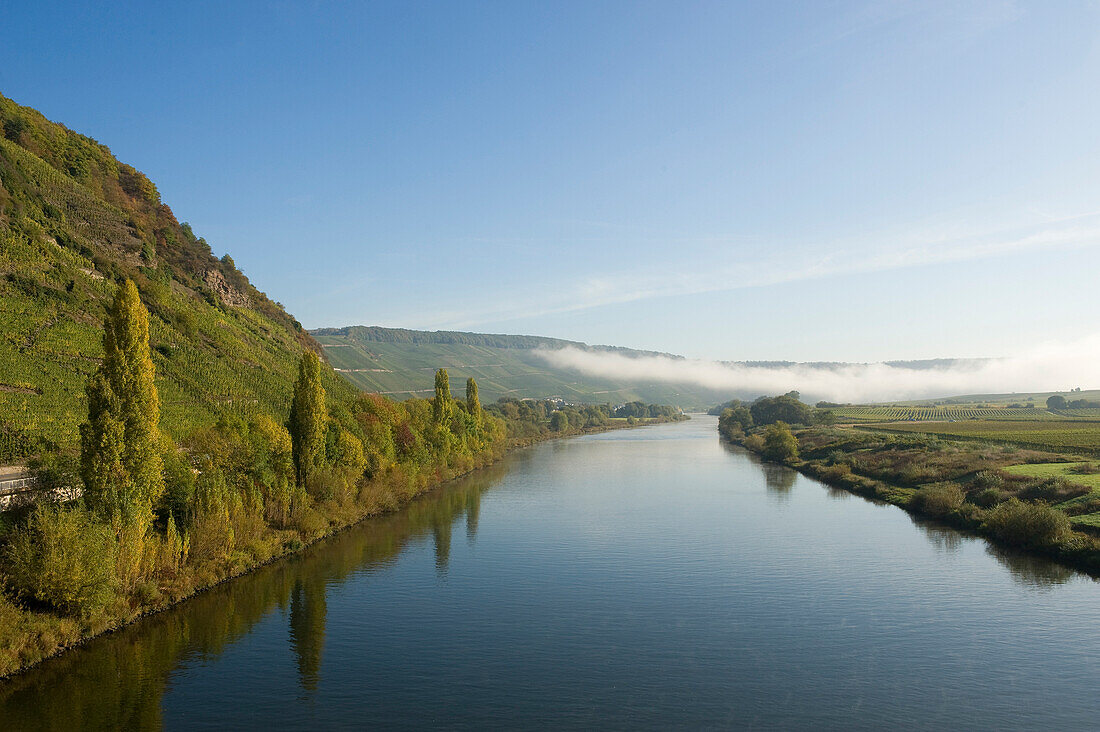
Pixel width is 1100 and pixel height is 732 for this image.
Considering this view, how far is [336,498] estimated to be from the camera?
46781 millimetres

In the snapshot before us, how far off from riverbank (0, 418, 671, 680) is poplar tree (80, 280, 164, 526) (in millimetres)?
3779

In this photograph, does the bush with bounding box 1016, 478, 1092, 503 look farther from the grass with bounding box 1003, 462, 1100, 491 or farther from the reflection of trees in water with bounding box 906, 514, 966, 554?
the reflection of trees in water with bounding box 906, 514, 966, 554

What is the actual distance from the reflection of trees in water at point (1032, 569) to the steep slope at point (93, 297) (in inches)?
2048

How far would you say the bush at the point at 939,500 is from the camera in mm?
51053

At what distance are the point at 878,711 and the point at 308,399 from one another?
36168mm

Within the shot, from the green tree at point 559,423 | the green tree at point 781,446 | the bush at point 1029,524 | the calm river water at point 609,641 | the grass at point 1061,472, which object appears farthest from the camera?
the green tree at point 559,423

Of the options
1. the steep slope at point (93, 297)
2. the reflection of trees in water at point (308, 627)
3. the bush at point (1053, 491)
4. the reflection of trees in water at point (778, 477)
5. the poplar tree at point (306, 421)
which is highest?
the steep slope at point (93, 297)

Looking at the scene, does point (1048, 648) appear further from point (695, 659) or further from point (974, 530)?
point (974, 530)

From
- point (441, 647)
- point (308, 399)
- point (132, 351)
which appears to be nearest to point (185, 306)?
point (308, 399)

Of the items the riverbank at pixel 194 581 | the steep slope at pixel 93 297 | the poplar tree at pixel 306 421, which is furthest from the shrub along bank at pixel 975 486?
the steep slope at pixel 93 297

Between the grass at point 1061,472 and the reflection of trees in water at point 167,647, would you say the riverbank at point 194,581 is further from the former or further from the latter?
the grass at point 1061,472

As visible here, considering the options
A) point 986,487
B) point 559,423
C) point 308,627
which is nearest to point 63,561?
point 308,627

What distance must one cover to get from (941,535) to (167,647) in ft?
153

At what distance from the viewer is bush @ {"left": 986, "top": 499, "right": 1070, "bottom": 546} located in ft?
127
